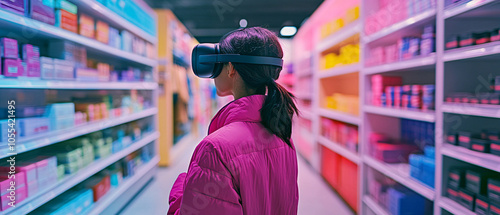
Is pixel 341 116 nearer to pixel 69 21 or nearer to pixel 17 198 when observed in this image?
pixel 69 21

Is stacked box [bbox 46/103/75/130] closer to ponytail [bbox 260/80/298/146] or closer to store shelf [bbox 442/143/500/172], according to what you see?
ponytail [bbox 260/80/298/146]

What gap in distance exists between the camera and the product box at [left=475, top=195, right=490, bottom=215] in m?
1.63

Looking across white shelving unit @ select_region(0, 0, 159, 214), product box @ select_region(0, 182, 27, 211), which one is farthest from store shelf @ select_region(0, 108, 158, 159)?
product box @ select_region(0, 182, 27, 211)

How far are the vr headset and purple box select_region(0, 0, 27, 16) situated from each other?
130 centimetres

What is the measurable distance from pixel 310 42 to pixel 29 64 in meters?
5.37

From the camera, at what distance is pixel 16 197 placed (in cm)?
176

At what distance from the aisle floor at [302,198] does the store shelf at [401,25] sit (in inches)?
80.8

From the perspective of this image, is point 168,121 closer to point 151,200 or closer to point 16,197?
point 151,200

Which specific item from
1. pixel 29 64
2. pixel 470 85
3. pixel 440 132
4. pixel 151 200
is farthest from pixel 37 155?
pixel 470 85

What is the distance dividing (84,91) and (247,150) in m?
2.80

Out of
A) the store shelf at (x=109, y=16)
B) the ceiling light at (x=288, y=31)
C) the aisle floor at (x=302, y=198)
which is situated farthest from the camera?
the ceiling light at (x=288, y=31)

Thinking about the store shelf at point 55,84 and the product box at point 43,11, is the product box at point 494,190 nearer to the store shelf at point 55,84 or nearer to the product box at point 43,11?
the store shelf at point 55,84

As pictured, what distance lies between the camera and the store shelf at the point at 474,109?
154 centimetres

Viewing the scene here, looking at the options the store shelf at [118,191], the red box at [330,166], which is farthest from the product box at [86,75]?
the red box at [330,166]
